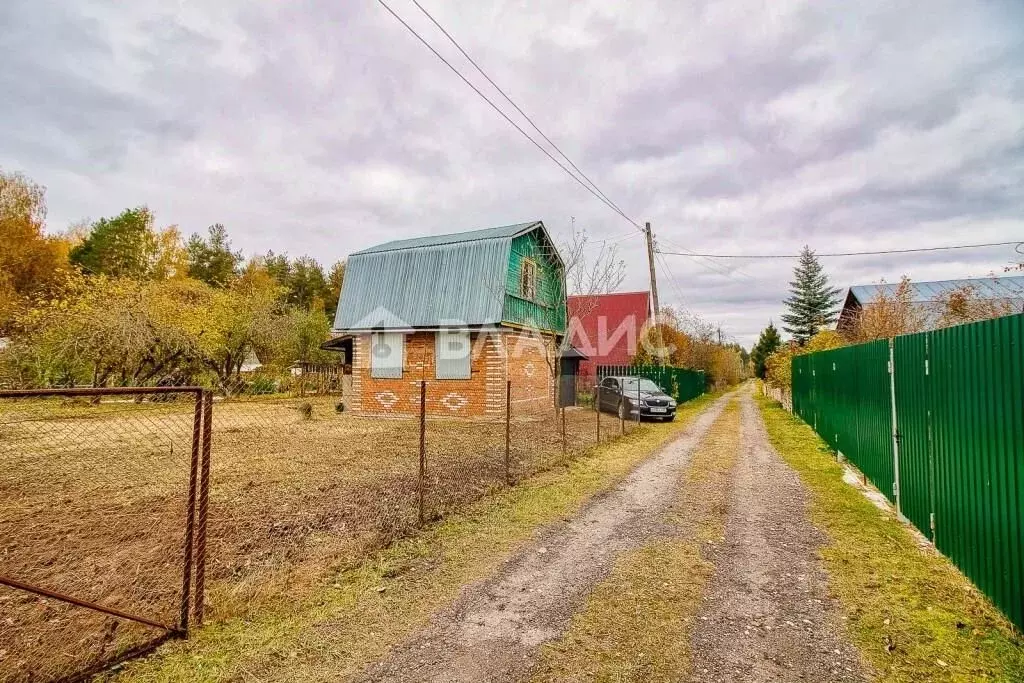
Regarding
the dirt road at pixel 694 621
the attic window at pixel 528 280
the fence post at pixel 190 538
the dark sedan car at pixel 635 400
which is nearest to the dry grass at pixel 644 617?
the dirt road at pixel 694 621

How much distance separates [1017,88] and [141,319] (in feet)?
91.6

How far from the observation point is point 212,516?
18.0ft

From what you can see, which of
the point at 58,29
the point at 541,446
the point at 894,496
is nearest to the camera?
the point at 894,496

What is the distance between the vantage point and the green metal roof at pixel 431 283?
14.6 m

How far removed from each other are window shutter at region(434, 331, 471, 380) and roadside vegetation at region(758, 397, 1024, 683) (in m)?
10.6

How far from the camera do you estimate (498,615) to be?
3441mm

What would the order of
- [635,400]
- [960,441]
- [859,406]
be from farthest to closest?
[635,400] < [859,406] < [960,441]

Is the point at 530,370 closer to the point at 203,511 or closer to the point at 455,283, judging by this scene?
the point at 455,283

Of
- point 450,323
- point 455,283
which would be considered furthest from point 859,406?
point 455,283

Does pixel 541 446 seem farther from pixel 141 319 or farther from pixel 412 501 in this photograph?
pixel 141 319

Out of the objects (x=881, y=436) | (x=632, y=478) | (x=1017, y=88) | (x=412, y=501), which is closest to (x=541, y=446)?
(x=632, y=478)

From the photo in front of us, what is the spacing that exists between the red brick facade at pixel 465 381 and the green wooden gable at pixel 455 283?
1.97ft

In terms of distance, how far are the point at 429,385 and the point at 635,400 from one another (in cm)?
686

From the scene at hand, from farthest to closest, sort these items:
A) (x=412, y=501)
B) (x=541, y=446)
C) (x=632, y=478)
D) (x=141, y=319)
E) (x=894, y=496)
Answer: (x=141, y=319) < (x=541, y=446) < (x=632, y=478) < (x=412, y=501) < (x=894, y=496)
